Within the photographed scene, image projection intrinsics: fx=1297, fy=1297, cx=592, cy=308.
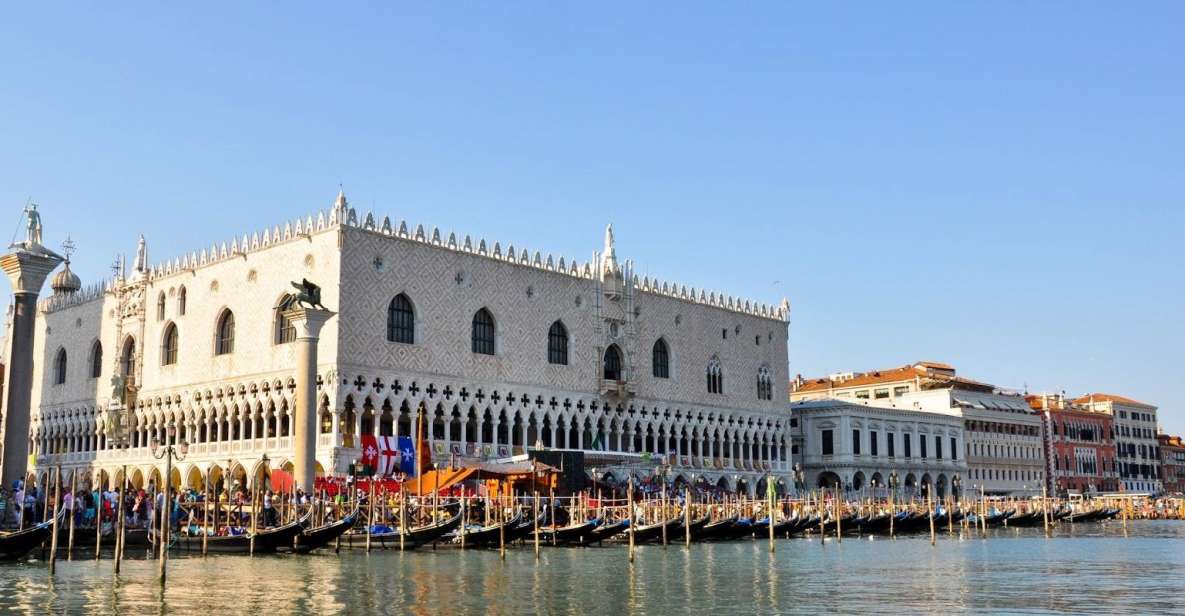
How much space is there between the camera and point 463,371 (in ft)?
119

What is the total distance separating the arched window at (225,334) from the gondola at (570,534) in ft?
40.8

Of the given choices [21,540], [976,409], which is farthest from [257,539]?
[976,409]

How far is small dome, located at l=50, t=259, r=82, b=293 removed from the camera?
149 ft

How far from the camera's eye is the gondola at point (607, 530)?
2964 centimetres

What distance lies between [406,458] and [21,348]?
1077cm

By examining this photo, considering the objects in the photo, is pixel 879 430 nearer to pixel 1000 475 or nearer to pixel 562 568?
pixel 1000 475

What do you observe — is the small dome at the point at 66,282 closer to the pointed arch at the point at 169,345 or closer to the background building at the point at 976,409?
the pointed arch at the point at 169,345

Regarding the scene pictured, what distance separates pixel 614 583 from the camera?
19234 millimetres

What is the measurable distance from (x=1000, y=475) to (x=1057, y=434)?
604 centimetres

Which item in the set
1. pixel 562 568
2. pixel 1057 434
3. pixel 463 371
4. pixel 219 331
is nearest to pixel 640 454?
pixel 463 371

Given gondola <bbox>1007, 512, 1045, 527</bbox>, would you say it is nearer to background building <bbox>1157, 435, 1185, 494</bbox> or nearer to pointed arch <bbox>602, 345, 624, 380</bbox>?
pointed arch <bbox>602, 345, 624, 380</bbox>

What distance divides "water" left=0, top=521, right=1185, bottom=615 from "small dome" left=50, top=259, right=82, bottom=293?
81.3ft

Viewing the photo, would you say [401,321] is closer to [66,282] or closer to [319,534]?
[319,534]

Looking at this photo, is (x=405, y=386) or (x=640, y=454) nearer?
(x=405, y=386)
